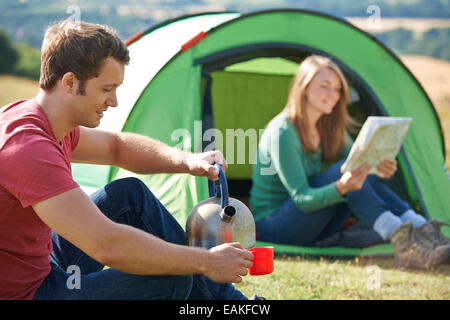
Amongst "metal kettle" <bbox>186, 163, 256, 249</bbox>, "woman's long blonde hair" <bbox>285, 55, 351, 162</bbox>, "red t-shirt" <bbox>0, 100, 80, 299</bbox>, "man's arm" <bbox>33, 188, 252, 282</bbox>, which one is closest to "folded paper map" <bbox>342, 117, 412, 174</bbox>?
"woman's long blonde hair" <bbox>285, 55, 351, 162</bbox>

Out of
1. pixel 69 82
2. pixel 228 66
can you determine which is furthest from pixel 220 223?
pixel 228 66

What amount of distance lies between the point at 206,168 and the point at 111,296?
17.3 inches

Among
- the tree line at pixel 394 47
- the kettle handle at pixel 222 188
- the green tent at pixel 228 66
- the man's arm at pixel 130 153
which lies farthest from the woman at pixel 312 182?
the tree line at pixel 394 47

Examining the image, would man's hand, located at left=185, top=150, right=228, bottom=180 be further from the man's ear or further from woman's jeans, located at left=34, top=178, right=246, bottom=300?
the man's ear

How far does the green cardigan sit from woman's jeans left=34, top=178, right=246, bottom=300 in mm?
996

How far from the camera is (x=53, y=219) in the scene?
1.37 metres

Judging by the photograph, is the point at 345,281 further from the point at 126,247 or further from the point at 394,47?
the point at 394,47

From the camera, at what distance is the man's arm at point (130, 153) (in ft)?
6.31

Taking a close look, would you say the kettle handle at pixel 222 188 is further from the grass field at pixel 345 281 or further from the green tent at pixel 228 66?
the green tent at pixel 228 66

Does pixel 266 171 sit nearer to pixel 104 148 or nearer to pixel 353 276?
pixel 353 276

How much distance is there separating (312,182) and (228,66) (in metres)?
0.75

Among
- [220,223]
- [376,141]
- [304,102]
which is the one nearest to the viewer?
[220,223]

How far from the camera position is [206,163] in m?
1.76

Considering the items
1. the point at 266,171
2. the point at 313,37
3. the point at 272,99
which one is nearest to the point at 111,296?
the point at 266,171
